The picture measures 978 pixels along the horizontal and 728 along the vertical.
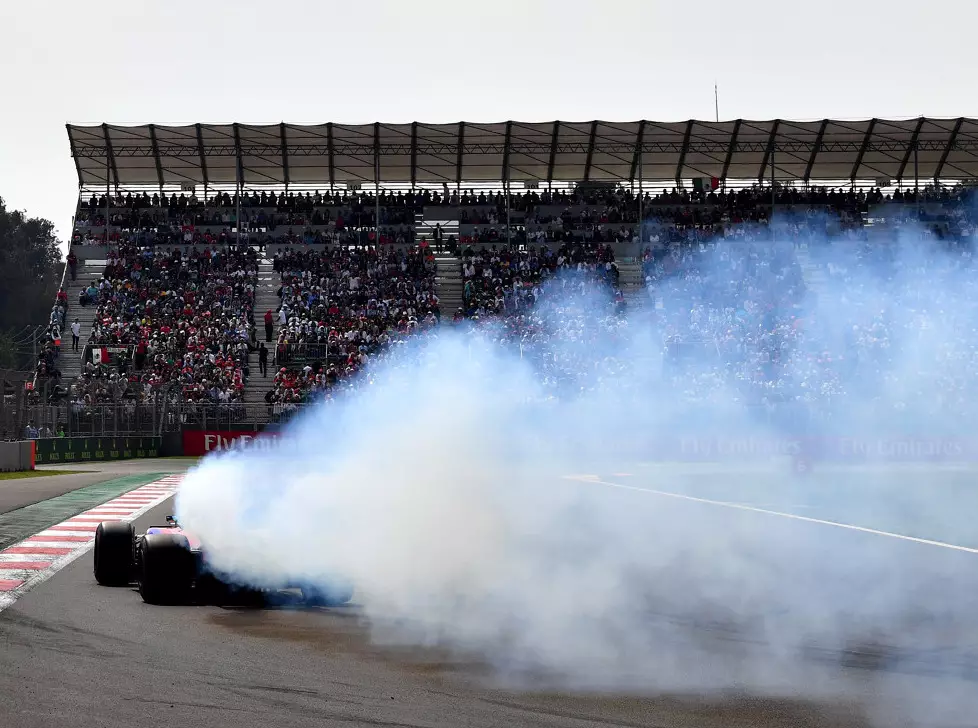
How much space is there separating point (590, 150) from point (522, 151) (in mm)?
2718

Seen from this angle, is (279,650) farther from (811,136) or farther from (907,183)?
(907,183)

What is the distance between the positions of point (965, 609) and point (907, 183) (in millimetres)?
44361

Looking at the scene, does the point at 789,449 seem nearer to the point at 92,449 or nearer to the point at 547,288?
the point at 547,288

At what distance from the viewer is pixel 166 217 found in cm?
4662

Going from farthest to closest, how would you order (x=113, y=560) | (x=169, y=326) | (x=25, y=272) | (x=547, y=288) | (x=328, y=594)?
1. (x=25, y=272)
2. (x=169, y=326)
3. (x=547, y=288)
4. (x=113, y=560)
5. (x=328, y=594)

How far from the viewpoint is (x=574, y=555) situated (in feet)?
38.6

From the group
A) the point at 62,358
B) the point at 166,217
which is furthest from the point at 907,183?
the point at 62,358

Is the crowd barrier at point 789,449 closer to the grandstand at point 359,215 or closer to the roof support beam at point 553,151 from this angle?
the grandstand at point 359,215

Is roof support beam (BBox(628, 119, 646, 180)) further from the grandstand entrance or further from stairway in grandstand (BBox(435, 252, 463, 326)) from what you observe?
stairway in grandstand (BBox(435, 252, 463, 326))

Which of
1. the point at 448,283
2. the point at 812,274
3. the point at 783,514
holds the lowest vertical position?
the point at 783,514

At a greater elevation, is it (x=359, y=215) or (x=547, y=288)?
(x=359, y=215)

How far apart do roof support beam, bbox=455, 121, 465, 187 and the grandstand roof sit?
7 cm

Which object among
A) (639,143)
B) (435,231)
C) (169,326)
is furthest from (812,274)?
(435,231)

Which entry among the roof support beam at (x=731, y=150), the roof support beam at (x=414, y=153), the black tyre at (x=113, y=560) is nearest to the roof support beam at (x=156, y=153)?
the roof support beam at (x=414, y=153)
